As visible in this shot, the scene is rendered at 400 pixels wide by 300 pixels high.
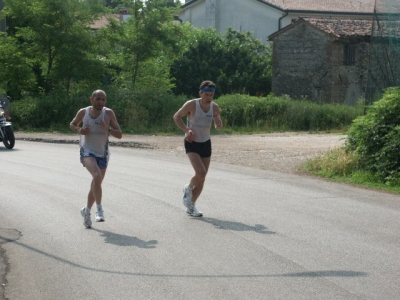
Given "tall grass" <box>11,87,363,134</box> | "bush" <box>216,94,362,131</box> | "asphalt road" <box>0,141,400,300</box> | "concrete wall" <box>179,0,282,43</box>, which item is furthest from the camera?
"concrete wall" <box>179,0,282,43</box>

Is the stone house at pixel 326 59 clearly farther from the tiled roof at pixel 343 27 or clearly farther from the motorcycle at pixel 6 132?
the motorcycle at pixel 6 132

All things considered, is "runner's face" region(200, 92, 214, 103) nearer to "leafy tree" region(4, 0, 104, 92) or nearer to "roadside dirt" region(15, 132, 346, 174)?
"roadside dirt" region(15, 132, 346, 174)

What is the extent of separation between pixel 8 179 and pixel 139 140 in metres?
11.1

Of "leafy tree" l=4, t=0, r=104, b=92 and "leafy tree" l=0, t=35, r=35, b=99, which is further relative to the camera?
"leafy tree" l=4, t=0, r=104, b=92

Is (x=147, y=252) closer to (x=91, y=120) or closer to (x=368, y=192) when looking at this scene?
(x=91, y=120)

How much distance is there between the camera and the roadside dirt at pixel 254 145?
1909 centimetres

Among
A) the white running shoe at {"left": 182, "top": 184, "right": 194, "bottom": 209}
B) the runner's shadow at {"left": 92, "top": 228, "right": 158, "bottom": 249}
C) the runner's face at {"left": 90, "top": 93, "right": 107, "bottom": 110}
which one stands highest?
the runner's face at {"left": 90, "top": 93, "right": 107, "bottom": 110}

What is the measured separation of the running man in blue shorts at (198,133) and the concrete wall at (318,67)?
121 ft

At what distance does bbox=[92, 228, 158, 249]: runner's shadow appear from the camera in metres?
8.55

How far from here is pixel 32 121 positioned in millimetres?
29609

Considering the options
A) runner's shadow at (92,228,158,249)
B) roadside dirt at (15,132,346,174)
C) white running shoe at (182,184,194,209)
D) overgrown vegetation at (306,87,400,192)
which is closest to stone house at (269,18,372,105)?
roadside dirt at (15,132,346,174)

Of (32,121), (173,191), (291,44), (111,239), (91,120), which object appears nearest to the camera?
(111,239)

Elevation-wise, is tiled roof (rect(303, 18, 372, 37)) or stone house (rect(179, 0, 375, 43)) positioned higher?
stone house (rect(179, 0, 375, 43))

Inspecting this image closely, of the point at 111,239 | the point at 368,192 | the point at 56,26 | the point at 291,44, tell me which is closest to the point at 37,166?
the point at 368,192
